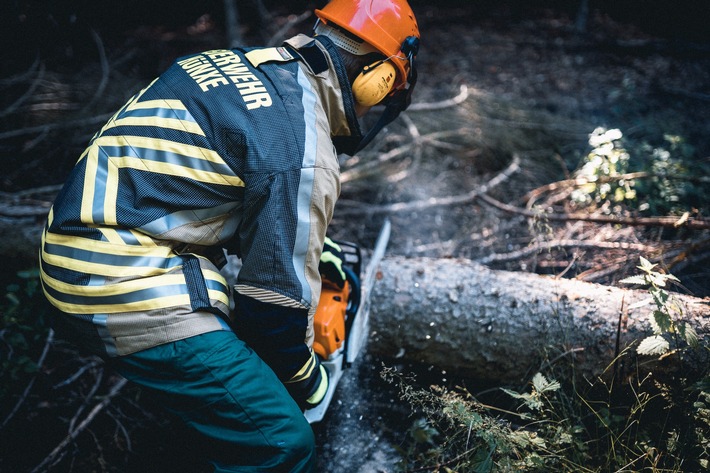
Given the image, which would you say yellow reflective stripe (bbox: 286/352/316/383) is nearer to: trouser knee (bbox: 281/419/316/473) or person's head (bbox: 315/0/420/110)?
trouser knee (bbox: 281/419/316/473)

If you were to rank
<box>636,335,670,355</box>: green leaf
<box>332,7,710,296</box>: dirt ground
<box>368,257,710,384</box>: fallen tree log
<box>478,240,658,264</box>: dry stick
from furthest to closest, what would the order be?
<box>332,7,710,296</box>: dirt ground < <box>478,240,658,264</box>: dry stick < <box>368,257,710,384</box>: fallen tree log < <box>636,335,670,355</box>: green leaf

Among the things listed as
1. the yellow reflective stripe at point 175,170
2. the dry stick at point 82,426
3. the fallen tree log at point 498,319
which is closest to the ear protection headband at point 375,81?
the yellow reflective stripe at point 175,170

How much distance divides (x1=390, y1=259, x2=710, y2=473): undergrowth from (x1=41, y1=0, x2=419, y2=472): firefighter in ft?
1.95

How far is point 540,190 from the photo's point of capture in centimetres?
336

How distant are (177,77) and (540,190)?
2701 millimetres

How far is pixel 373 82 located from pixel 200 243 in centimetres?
93

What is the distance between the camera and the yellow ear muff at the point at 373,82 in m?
1.82

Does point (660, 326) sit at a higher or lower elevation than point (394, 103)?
lower

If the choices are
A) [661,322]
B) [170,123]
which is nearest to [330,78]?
[170,123]

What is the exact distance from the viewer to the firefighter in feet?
4.72

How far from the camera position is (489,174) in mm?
3898

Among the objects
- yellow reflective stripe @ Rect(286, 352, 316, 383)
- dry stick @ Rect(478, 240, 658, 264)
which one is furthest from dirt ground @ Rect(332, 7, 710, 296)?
yellow reflective stripe @ Rect(286, 352, 316, 383)

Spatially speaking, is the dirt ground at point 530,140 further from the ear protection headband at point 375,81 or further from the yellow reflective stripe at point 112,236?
the yellow reflective stripe at point 112,236

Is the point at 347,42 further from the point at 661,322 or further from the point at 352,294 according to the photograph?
the point at 661,322
